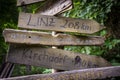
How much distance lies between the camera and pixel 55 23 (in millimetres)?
3779

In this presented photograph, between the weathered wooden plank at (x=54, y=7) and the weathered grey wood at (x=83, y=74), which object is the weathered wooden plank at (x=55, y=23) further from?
the weathered grey wood at (x=83, y=74)

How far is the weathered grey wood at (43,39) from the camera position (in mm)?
3424

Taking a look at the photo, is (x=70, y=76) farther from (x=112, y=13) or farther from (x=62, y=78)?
(x=112, y=13)

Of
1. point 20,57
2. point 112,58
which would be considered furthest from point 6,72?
point 112,58

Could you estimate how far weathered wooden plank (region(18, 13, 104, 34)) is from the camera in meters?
3.64

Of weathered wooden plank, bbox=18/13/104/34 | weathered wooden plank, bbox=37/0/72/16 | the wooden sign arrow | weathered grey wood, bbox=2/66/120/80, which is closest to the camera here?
weathered grey wood, bbox=2/66/120/80

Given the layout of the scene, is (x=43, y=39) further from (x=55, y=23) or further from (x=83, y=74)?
(x=83, y=74)

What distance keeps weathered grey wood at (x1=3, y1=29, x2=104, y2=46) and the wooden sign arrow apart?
0.11m

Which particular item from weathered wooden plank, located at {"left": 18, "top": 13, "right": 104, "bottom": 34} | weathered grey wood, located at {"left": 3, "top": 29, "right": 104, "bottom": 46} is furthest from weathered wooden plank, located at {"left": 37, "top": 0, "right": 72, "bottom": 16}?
weathered grey wood, located at {"left": 3, "top": 29, "right": 104, "bottom": 46}

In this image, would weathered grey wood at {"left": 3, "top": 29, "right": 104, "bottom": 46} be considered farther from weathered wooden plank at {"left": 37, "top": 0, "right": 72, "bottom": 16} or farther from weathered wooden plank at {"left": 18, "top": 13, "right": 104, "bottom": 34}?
weathered wooden plank at {"left": 37, "top": 0, "right": 72, "bottom": 16}

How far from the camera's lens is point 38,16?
3719 millimetres

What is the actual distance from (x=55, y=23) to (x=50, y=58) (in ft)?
1.79

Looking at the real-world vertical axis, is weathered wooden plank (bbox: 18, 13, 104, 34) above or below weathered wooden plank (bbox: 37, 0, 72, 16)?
below

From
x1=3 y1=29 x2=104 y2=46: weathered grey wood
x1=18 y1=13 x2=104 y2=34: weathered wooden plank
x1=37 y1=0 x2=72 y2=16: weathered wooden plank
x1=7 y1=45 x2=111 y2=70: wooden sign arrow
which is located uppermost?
x1=37 y1=0 x2=72 y2=16: weathered wooden plank
